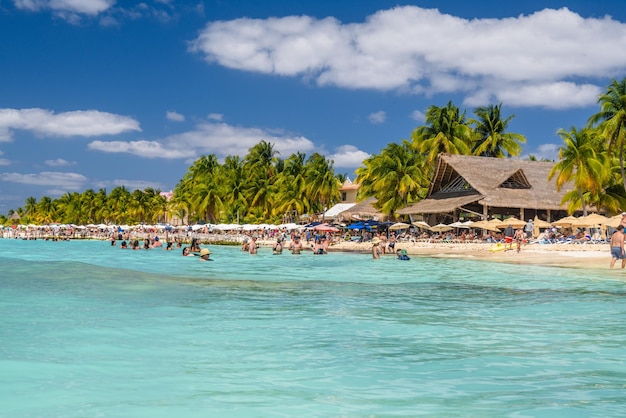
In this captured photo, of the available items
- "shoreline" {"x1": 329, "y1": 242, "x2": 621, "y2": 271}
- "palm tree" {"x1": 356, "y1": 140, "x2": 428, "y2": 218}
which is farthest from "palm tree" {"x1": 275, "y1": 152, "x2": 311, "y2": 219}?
"shoreline" {"x1": 329, "y1": 242, "x2": 621, "y2": 271}

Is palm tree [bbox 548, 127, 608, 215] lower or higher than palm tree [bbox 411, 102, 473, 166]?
lower

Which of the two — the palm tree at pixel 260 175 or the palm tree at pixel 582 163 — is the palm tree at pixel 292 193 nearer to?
the palm tree at pixel 260 175

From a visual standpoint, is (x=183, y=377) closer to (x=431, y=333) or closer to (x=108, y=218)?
(x=431, y=333)

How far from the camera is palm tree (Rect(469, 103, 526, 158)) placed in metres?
53.6

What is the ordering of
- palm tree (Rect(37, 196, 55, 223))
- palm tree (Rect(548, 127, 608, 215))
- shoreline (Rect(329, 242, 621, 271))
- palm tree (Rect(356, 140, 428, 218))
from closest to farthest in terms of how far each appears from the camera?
shoreline (Rect(329, 242, 621, 271)) → palm tree (Rect(548, 127, 608, 215)) → palm tree (Rect(356, 140, 428, 218)) → palm tree (Rect(37, 196, 55, 223))

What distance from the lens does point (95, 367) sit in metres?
7.51

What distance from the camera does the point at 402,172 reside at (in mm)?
47219

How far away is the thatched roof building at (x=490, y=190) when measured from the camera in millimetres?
40094

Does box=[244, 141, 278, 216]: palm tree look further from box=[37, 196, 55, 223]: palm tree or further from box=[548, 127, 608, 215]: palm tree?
box=[37, 196, 55, 223]: palm tree

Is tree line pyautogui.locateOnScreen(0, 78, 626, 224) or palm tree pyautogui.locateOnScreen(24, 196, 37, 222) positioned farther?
palm tree pyautogui.locateOnScreen(24, 196, 37, 222)

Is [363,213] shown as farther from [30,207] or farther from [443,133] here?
[30,207]

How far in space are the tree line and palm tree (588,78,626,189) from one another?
5cm

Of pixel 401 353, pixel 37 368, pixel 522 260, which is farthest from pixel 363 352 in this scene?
pixel 522 260

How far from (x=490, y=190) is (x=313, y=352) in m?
34.1
